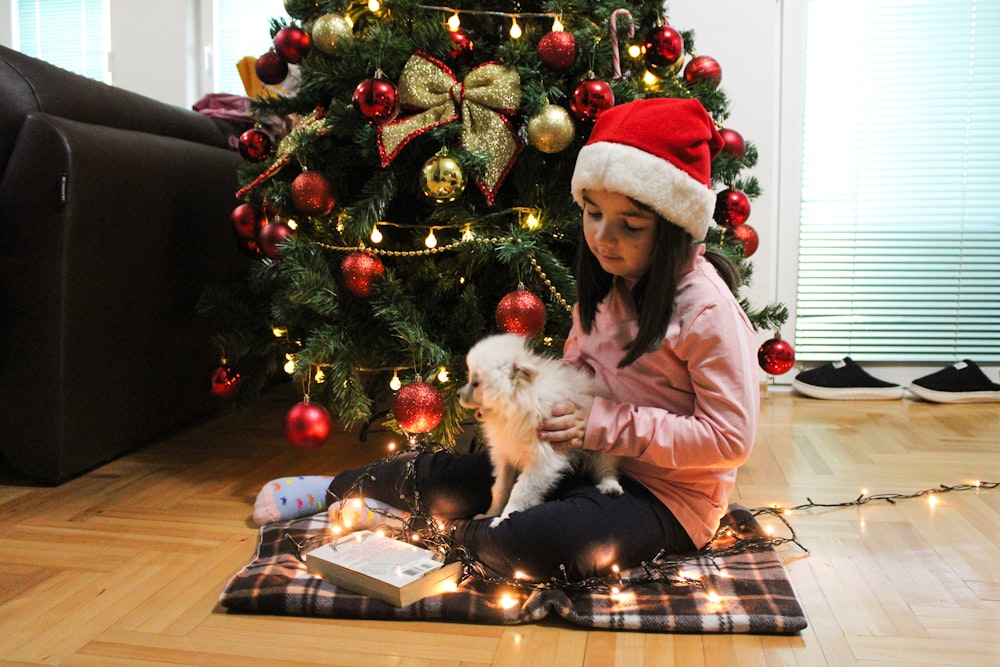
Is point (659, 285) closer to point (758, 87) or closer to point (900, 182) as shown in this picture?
point (758, 87)

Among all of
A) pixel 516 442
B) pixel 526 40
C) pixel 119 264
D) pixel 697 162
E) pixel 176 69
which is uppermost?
pixel 176 69

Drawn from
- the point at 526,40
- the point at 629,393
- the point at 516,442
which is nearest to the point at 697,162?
Answer: the point at 629,393

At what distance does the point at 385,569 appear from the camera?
4.37ft

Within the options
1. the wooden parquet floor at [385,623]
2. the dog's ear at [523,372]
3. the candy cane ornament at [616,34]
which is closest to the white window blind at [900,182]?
the wooden parquet floor at [385,623]

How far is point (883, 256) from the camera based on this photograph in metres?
3.04

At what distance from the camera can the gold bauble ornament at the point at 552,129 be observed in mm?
1716

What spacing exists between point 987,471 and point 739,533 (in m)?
0.87

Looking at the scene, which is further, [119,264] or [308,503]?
[119,264]

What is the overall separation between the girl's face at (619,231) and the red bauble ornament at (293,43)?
2.91ft

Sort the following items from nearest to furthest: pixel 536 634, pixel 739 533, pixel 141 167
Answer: pixel 536 634 < pixel 739 533 < pixel 141 167

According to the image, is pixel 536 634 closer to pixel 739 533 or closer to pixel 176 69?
pixel 739 533

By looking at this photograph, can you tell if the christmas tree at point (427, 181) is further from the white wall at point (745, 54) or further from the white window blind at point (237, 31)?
the white window blind at point (237, 31)

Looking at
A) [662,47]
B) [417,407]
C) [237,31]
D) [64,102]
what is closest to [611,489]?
[417,407]

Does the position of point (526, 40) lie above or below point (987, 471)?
above
